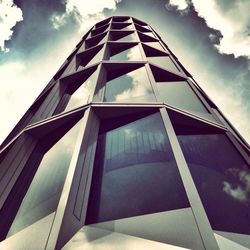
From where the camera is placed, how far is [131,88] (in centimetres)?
534

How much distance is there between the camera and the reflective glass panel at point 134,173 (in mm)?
2639

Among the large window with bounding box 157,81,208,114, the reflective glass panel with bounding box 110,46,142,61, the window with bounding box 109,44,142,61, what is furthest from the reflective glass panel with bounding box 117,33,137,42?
the large window with bounding box 157,81,208,114

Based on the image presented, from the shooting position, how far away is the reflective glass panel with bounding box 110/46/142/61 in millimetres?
7193

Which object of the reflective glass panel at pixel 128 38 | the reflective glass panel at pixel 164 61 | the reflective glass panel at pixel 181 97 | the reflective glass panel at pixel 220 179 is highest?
the reflective glass panel at pixel 128 38

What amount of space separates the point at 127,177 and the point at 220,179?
57.1 inches

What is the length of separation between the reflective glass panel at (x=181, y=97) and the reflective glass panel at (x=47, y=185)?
208 centimetres

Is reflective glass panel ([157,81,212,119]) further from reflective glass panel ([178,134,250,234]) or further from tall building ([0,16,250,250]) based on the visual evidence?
reflective glass panel ([178,134,250,234])

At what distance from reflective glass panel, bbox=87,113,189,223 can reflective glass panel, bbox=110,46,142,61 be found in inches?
144

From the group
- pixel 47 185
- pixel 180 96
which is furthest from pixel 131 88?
pixel 47 185

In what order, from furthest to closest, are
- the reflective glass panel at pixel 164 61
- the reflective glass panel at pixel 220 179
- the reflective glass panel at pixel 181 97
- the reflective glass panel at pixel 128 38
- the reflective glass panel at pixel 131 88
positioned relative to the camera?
the reflective glass panel at pixel 128 38, the reflective glass panel at pixel 164 61, the reflective glass panel at pixel 181 97, the reflective glass panel at pixel 131 88, the reflective glass panel at pixel 220 179

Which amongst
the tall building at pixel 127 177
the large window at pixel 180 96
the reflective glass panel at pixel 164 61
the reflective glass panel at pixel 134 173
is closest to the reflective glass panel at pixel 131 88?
the tall building at pixel 127 177

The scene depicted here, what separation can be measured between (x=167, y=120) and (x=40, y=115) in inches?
134

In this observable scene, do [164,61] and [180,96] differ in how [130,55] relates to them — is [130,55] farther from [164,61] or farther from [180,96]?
[180,96]

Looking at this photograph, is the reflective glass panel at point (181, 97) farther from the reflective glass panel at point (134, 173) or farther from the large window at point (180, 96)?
the reflective glass panel at point (134, 173)
